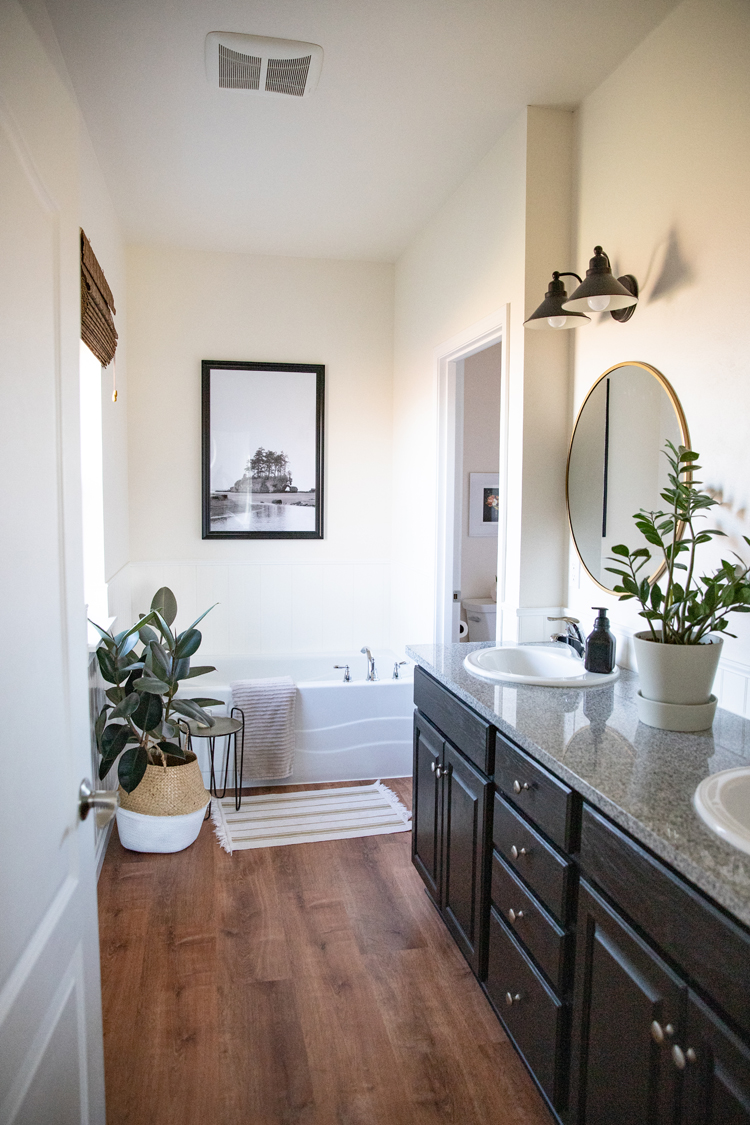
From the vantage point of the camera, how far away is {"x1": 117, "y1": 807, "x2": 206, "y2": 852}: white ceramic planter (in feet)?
9.43

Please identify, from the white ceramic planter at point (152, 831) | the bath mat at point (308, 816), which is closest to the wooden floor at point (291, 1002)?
the white ceramic planter at point (152, 831)

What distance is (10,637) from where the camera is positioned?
0.89 m

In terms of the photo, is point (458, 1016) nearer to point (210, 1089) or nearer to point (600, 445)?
point (210, 1089)

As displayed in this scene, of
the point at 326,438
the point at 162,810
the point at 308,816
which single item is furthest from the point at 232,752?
the point at 326,438

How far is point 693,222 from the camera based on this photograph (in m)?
1.98

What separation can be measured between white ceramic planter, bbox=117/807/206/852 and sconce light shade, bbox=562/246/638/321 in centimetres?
230

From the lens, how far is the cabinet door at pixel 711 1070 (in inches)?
38.7

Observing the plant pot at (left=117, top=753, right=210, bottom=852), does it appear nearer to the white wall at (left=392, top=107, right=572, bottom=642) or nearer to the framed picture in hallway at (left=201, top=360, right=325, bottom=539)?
the white wall at (left=392, top=107, right=572, bottom=642)

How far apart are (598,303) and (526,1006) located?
1.84m

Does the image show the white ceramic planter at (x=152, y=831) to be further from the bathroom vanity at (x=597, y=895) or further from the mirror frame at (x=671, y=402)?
the mirror frame at (x=671, y=402)

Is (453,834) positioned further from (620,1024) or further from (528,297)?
(528,297)

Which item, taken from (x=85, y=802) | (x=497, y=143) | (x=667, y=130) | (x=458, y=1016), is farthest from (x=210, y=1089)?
(x=497, y=143)

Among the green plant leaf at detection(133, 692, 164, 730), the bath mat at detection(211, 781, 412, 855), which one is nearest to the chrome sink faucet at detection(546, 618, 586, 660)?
the bath mat at detection(211, 781, 412, 855)

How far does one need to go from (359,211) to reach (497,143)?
0.94 meters
